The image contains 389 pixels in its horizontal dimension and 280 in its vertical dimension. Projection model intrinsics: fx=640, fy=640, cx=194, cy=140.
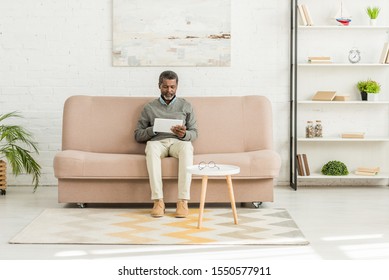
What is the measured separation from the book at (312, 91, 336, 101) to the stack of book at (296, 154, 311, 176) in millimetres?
564

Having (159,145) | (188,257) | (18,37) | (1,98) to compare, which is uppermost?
(18,37)

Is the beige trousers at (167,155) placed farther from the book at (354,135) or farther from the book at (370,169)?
the book at (370,169)

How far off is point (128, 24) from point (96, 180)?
1.81m

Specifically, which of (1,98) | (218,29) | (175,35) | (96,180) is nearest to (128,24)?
(175,35)

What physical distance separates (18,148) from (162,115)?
1385 millimetres

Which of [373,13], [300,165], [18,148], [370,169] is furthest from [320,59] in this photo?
[18,148]

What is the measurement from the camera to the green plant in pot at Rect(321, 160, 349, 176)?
6027mm

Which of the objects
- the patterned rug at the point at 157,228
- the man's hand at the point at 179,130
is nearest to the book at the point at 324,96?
the patterned rug at the point at 157,228

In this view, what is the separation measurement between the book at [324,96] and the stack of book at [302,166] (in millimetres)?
564

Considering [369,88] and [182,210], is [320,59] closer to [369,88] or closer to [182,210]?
[369,88]

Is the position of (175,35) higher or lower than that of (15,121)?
higher

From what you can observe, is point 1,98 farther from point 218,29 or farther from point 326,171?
point 326,171

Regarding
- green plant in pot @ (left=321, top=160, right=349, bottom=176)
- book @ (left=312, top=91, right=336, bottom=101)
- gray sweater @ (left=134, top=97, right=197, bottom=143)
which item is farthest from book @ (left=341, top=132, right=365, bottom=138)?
gray sweater @ (left=134, top=97, right=197, bottom=143)

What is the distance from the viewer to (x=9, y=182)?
6.20m
